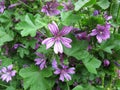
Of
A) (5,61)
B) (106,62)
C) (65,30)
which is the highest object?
(65,30)

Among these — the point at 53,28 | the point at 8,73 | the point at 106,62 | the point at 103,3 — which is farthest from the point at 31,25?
the point at 8,73

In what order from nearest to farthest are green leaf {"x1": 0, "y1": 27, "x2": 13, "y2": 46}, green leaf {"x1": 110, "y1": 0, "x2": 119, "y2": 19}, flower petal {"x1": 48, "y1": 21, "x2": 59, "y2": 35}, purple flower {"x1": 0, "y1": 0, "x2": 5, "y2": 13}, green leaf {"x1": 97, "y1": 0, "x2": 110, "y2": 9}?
flower petal {"x1": 48, "y1": 21, "x2": 59, "y2": 35}
green leaf {"x1": 97, "y1": 0, "x2": 110, "y2": 9}
green leaf {"x1": 110, "y1": 0, "x2": 119, "y2": 19}
green leaf {"x1": 0, "y1": 27, "x2": 13, "y2": 46}
purple flower {"x1": 0, "y1": 0, "x2": 5, "y2": 13}

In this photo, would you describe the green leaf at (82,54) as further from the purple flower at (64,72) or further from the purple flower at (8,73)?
the purple flower at (8,73)

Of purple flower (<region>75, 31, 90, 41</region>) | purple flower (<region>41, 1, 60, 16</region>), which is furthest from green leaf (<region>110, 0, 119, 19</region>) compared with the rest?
purple flower (<region>41, 1, 60, 16</region>)

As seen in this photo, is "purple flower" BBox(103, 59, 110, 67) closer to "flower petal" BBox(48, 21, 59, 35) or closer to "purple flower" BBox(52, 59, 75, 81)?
"purple flower" BBox(52, 59, 75, 81)

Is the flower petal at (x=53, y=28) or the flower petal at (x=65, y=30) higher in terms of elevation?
the flower petal at (x=53, y=28)

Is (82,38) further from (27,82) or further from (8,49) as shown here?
(8,49)

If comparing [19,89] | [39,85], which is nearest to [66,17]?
[39,85]

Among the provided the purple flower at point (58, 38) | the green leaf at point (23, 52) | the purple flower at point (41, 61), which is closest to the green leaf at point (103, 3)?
the purple flower at point (58, 38)

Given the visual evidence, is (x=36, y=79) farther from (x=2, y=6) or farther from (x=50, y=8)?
(x=2, y=6)
